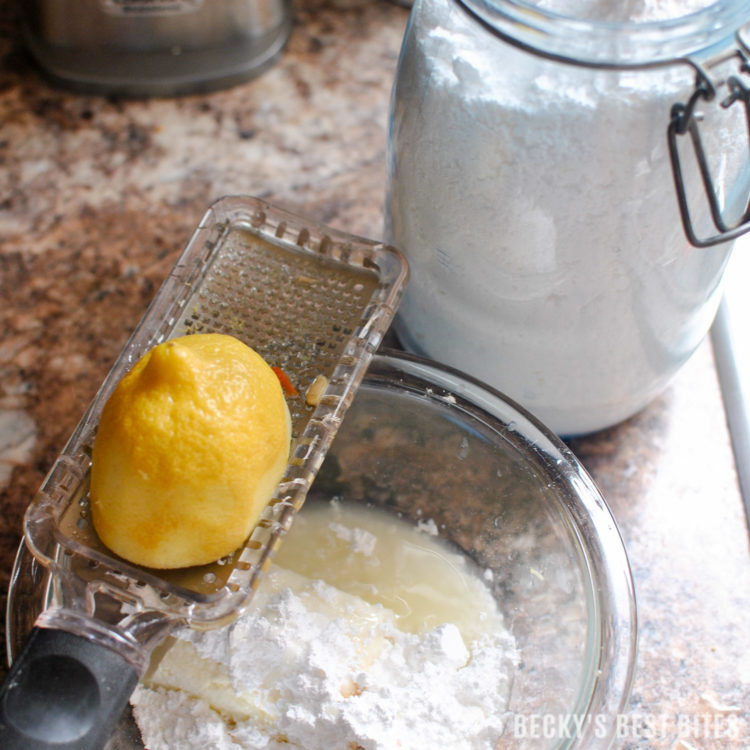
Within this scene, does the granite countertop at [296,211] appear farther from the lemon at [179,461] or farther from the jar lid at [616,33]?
the jar lid at [616,33]

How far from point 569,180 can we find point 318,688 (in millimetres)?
337

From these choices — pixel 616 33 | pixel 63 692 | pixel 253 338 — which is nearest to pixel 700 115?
pixel 616 33

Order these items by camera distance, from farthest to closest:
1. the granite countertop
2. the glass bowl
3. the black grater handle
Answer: the granite countertop
the glass bowl
the black grater handle

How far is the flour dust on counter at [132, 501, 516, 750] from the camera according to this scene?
512 mm

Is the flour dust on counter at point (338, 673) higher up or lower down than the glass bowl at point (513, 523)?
lower down

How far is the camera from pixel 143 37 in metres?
0.87

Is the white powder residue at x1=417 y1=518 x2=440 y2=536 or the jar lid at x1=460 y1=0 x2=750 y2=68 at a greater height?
the jar lid at x1=460 y1=0 x2=750 y2=68

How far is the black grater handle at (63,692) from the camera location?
408 millimetres

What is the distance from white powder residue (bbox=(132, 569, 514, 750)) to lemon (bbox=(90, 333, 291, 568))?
0.10m

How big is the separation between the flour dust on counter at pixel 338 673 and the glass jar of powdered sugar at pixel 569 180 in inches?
7.1

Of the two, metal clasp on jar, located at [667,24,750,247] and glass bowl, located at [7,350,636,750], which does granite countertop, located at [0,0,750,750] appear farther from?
metal clasp on jar, located at [667,24,750,247]

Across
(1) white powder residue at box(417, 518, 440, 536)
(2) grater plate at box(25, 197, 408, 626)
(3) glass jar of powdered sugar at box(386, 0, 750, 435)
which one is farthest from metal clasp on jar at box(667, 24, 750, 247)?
(1) white powder residue at box(417, 518, 440, 536)

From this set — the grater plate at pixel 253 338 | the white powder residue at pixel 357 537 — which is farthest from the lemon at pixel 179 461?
the white powder residue at pixel 357 537

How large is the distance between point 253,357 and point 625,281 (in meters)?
0.23
